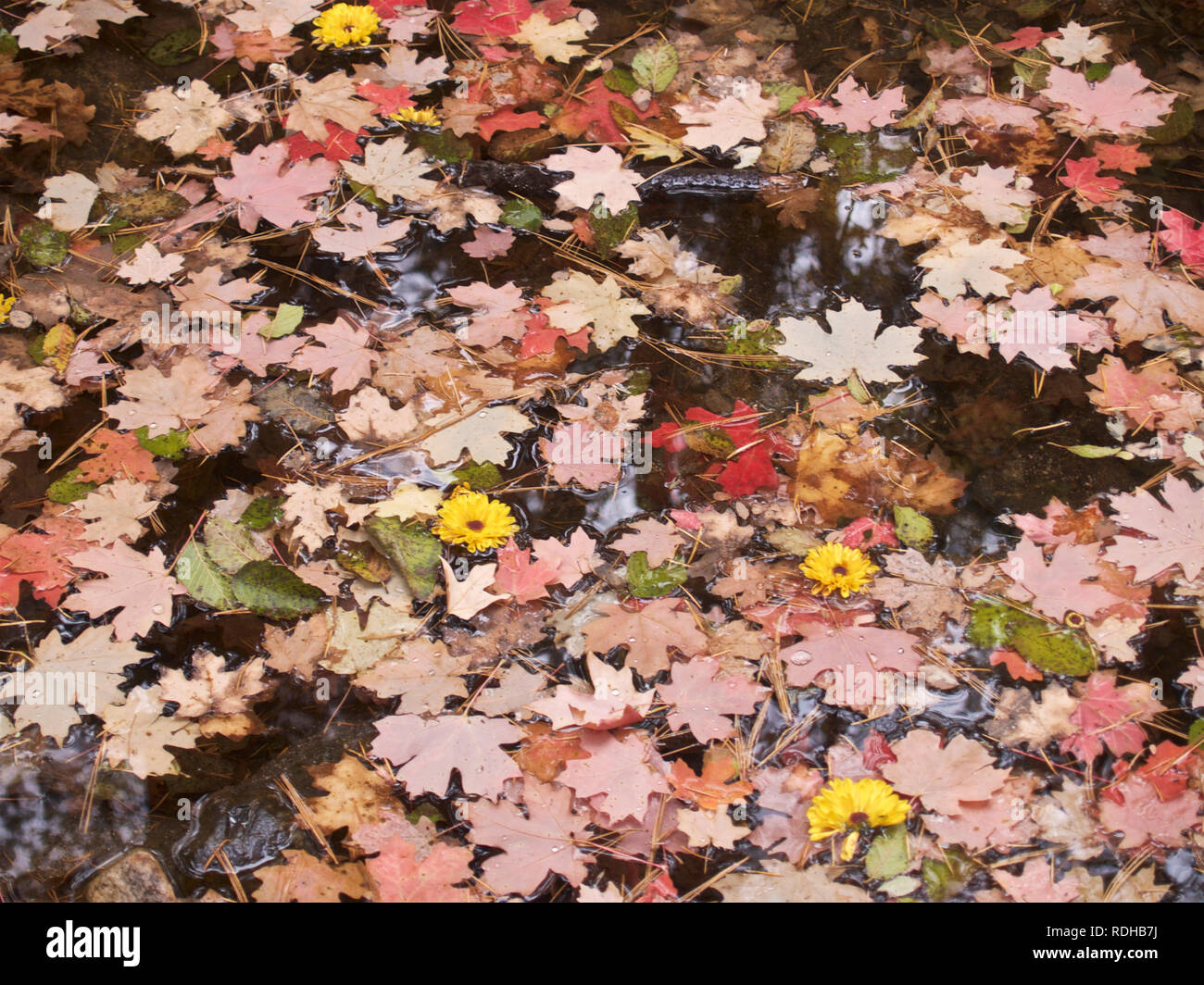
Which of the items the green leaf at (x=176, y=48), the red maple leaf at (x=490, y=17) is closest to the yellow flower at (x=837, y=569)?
the red maple leaf at (x=490, y=17)

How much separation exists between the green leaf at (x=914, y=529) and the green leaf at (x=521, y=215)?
138 centimetres

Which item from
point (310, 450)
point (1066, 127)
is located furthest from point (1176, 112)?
point (310, 450)

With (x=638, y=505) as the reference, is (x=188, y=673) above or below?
below

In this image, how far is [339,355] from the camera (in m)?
2.38

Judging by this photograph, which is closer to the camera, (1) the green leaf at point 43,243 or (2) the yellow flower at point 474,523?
(2) the yellow flower at point 474,523

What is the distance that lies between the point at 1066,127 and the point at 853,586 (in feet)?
6.15

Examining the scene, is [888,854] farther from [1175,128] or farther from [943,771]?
[1175,128]

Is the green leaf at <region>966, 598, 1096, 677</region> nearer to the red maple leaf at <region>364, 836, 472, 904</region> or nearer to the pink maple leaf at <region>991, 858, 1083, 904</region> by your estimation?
the pink maple leaf at <region>991, 858, 1083, 904</region>

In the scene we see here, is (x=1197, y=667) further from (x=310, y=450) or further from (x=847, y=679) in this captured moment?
(x=310, y=450)

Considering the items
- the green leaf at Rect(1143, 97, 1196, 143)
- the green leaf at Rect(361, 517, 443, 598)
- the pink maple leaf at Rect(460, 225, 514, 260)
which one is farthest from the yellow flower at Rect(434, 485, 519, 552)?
the green leaf at Rect(1143, 97, 1196, 143)

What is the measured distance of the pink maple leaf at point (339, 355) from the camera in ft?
7.74

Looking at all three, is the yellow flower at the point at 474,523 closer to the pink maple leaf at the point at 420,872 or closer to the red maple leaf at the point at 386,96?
the pink maple leaf at the point at 420,872

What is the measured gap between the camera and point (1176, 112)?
2855mm

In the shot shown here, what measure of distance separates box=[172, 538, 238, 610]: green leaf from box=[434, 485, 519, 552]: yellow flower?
20.1 inches
